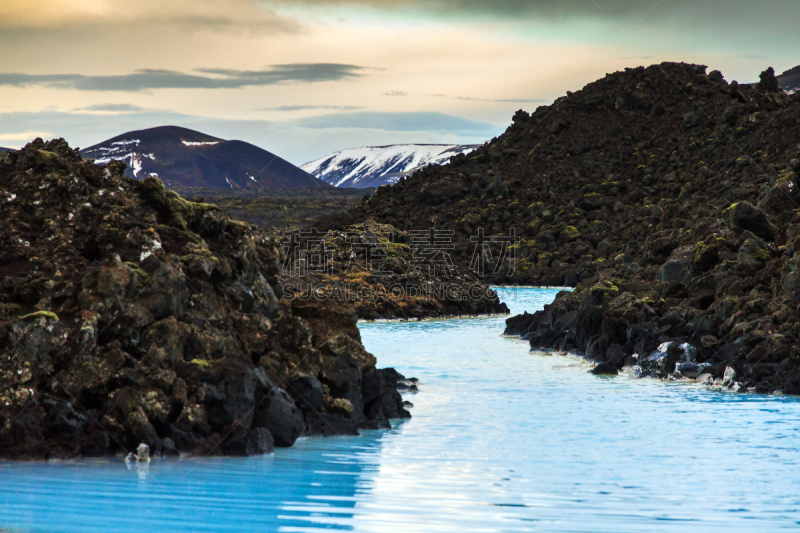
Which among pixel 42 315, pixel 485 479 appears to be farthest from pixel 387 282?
pixel 42 315

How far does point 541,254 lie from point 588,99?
38374mm

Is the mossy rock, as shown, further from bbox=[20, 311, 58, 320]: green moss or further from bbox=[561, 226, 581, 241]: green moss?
bbox=[561, 226, 581, 241]: green moss

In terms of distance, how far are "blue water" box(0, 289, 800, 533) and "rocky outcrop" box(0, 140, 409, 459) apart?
1.89ft

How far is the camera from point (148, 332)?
38.9ft

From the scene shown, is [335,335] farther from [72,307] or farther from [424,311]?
[424,311]

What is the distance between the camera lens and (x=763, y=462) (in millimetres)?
12719

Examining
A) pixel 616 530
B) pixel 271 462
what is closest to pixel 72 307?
pixel 271 462

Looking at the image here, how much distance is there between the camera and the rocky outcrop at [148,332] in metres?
10.8

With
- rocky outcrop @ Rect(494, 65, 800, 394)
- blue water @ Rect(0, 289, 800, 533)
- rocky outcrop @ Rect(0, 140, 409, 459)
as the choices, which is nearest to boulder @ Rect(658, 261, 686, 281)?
rocky outcrop @ Rect(494, 65, 800, 394)

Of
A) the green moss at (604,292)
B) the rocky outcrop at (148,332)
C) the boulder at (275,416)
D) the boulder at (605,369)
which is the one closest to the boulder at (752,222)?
the green moss at (604,292)

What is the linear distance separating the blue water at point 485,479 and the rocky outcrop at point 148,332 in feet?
1.89

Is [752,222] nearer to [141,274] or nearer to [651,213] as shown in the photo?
[141,274]

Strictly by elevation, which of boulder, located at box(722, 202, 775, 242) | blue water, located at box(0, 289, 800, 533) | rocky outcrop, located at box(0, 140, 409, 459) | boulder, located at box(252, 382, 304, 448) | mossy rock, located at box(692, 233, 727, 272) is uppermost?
boulder, located at box(722, 202, 775, 242)

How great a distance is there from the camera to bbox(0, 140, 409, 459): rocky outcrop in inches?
427
